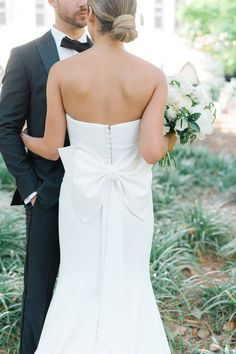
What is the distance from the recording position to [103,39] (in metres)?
2.88

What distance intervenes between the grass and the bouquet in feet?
4.26

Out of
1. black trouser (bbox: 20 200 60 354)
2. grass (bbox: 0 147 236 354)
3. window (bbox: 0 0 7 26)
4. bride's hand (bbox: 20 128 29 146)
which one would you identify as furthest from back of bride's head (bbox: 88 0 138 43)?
window (bbox: 0 0 7 26)

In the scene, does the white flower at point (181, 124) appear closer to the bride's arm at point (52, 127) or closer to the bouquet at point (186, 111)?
the bouquet at point (186, 111)

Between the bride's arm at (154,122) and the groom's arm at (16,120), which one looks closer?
the bride's arm at (154,122)

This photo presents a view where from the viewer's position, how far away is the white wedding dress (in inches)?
119

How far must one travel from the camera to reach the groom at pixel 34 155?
328cm

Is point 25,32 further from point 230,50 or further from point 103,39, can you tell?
point 103,39

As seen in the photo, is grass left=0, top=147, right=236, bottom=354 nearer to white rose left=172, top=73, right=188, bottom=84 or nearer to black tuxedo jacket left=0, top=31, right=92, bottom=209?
black tuxedo jacket left=0, top=31, right=92, bottom=209

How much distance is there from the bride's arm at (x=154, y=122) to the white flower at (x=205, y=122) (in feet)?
1.20

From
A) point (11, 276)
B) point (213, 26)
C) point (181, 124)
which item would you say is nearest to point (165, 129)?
point (181, 124)

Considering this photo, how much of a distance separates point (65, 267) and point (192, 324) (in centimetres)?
143

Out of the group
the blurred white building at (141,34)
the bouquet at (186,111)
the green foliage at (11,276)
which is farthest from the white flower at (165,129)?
the blurred white building at (141,34)

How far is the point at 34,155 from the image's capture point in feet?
11.2

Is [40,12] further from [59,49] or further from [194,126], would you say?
[194,126]
